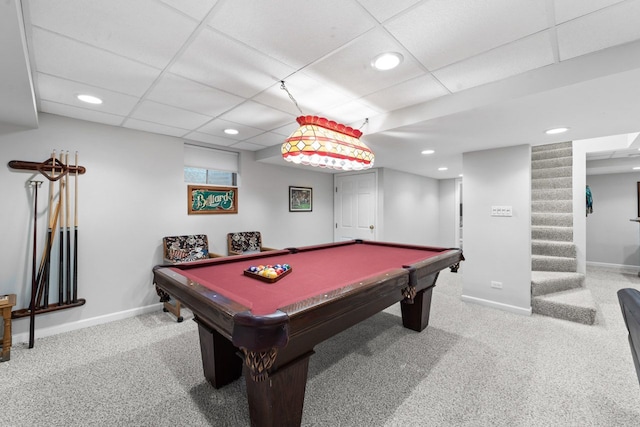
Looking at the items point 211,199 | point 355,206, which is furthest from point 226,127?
point 355,206

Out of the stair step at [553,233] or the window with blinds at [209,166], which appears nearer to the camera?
the window with blinds at [209,166]

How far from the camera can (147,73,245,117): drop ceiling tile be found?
2164mm

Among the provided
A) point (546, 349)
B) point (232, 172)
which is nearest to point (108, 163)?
point (232, 172)

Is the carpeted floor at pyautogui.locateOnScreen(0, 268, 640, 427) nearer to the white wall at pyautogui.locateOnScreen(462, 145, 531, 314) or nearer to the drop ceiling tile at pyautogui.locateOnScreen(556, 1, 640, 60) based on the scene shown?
the white wall at pyautogui.locateOnScreen(462, 145, 531, 314)

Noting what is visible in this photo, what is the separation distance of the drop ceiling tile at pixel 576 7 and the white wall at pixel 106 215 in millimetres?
3890

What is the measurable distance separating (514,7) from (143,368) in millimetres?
3406

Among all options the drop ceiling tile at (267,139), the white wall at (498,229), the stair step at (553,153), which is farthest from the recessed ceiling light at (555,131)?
the drop ceiling tile at (267,139)

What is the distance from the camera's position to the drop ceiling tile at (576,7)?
1312 millimetres

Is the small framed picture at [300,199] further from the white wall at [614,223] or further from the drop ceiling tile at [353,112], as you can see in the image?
the white wall at [614,223]

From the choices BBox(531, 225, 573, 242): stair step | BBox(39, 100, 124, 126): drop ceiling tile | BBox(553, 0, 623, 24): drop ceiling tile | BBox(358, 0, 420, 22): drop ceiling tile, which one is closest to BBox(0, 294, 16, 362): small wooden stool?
BBox(39, 100, 124, 126): drop ceiling tile

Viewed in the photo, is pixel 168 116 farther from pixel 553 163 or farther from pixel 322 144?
pixel 553 163

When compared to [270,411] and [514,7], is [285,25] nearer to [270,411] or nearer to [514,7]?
[514,7]

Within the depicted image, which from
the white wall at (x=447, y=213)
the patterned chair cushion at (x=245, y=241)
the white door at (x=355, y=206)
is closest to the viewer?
the patterned chair cushion at (x=245, y=241)

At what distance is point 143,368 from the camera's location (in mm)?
2207
